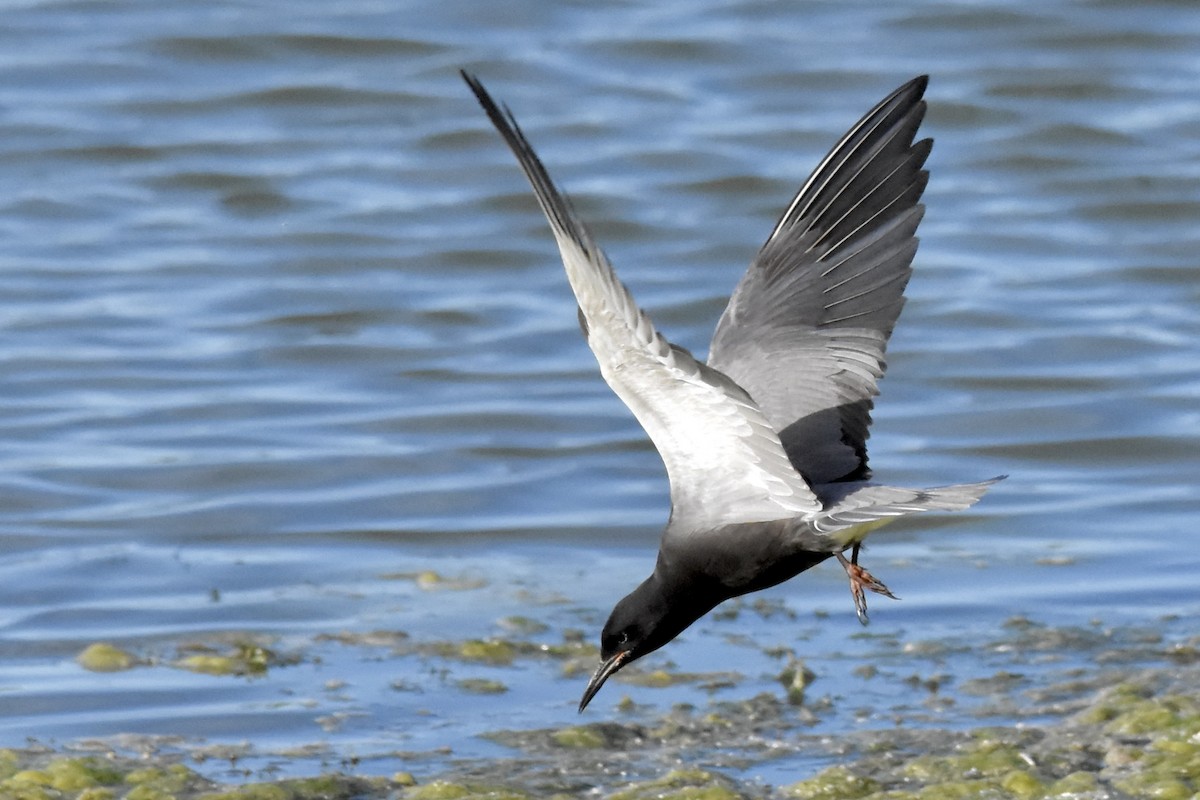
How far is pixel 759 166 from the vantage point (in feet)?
45.2

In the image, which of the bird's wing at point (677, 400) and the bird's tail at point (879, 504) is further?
the bird's tail at point (879, 504)

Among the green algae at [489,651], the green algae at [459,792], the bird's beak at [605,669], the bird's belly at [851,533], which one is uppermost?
the green algae at [489,651]

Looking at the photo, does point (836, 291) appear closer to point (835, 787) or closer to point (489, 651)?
point (835, 787)

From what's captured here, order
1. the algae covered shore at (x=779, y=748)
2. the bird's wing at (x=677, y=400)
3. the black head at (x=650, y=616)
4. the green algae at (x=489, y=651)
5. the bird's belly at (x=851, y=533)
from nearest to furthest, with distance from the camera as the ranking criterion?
the bird's wing at (x=677, y=400) < the bird's belly at (x=851, y=533) < the black head at (x=650, y=616) < the algae covered shore at (x=779, y=748) < the green algae at (x=489, y=651)

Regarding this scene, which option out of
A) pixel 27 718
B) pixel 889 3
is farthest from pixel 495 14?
pixel 27 718

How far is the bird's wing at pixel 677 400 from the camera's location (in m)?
4.25

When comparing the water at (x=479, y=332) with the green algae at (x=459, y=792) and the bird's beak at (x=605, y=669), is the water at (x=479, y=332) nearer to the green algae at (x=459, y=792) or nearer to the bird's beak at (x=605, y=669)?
the green algae at (x=459, y=792)

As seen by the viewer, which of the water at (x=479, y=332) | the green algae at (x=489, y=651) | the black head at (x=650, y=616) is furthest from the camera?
the water at (x=479, y=332)

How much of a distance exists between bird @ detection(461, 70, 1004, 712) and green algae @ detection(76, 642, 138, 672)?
2.03m

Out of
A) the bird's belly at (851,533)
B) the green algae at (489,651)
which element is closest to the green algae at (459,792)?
the bird's belly at (851,533)

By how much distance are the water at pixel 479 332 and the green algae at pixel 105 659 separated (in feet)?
0.27

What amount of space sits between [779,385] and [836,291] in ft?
1.09

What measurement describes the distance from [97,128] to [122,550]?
7.07 meters

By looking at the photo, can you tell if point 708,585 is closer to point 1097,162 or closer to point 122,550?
point 122,550
